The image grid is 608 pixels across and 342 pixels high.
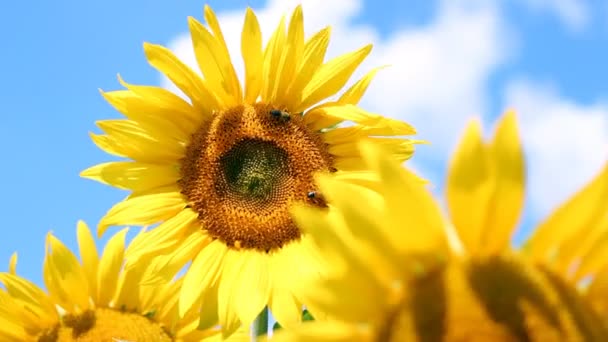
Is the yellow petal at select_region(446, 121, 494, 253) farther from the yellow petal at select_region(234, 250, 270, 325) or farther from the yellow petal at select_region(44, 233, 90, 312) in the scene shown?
the yellow petal at select_region(44, 233, 90, 312)

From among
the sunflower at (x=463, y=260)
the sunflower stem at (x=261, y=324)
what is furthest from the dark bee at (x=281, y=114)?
the sunflower at (x=463, y=260)

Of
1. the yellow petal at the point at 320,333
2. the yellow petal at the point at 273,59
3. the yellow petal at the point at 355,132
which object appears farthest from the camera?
the yellow petal at the point at 273,59

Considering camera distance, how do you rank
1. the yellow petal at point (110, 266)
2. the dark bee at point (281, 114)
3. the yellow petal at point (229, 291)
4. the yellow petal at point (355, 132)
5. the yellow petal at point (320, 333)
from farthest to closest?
the yellow petal at point (110, 266) < the dark bee at point (281, 114) < the yellow petal at point (355, 132) < the yellow petal at point (229, 291) < the yellow petal at point (320, 333)

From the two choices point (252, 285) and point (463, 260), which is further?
point (252, 285)

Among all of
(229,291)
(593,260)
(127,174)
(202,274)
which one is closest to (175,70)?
(127,174)

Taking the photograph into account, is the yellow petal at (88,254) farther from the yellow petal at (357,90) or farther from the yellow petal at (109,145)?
the yellow petal at (357,90)

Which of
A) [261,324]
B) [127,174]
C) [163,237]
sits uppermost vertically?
[127,174]

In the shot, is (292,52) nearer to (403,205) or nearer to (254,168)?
(254,168)

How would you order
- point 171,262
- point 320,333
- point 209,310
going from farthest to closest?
point 171,262 < point 209,310 < point 320,333
